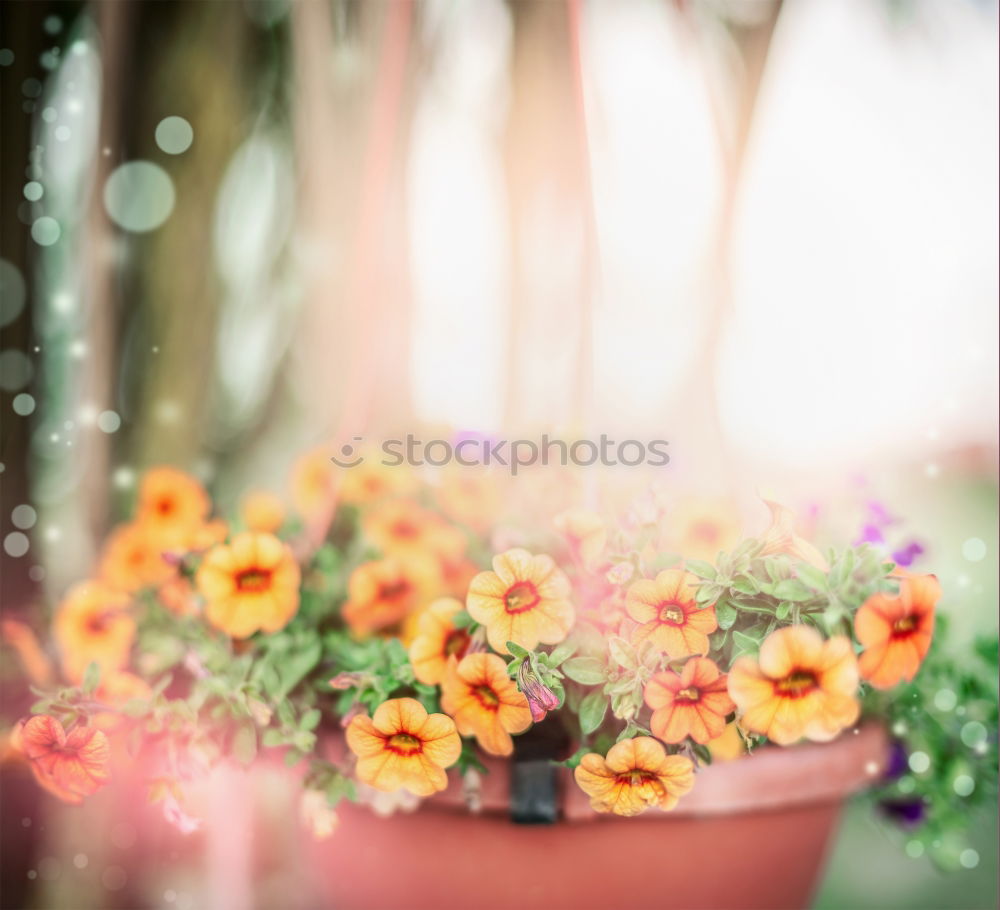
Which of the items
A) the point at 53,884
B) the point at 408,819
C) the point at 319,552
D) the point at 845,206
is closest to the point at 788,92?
the point at 845,206

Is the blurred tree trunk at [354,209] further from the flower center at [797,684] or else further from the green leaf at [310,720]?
the flower center at [797,684]

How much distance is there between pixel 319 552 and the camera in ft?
2.13

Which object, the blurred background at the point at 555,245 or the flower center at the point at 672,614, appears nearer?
the flower center at the point at 672,614

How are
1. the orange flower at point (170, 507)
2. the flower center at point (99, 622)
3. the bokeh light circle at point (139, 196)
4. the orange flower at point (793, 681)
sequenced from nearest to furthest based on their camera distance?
the orange flower at point (793, 681)
the flower center at point (99, 622)
the orange flower at point (170, 507)
the bokeh light circle at point (139, 196)

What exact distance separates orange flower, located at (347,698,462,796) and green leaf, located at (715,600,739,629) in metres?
0.16

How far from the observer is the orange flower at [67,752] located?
478mm

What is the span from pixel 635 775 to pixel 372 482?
0.38 meters

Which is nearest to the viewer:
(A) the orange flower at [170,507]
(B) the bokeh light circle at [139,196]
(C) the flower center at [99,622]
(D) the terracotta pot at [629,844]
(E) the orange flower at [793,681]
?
(E) the orange flower at [793,681]

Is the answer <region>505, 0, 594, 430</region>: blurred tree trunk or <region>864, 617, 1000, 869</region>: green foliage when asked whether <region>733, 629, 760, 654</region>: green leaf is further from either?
<region>505, 0, 594, 430</region>: blurred tree trunk

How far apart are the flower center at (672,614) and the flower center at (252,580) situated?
26 centimetres

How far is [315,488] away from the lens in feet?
2.51

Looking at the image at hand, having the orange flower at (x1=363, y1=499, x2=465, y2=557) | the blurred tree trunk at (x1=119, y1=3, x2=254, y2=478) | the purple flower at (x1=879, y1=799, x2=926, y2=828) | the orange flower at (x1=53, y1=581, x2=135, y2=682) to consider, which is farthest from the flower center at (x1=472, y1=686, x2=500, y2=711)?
the blurred tree trunk at (x1=119, y1=3, x2=254, y2=478)

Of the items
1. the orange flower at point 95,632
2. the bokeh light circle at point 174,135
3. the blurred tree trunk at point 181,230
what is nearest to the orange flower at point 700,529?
the orange flower at point 95,632

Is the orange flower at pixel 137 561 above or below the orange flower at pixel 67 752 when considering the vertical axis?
above
